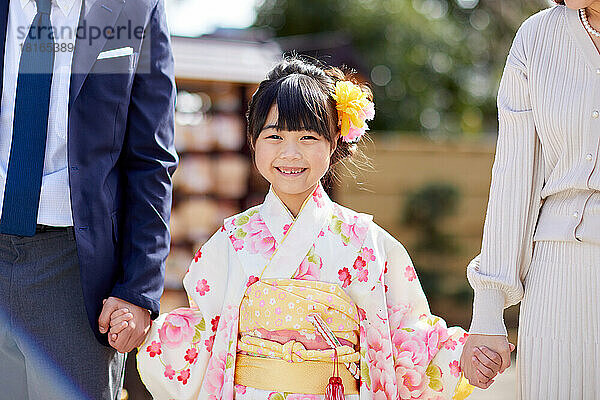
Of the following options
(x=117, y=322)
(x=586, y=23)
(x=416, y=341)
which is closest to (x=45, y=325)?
(x=117, y=322)

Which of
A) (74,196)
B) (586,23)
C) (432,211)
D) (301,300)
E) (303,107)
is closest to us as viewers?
(586,23)

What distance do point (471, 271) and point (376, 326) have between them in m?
0.44

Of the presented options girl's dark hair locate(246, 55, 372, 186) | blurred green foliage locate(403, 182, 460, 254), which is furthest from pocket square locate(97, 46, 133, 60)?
blurred green foliage locate(403, 182, 460, 254)

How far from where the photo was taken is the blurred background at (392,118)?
7.77 m

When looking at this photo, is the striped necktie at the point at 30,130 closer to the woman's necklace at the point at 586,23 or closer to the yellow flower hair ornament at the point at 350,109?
the yellow flower hair ornament at the point at 350,109

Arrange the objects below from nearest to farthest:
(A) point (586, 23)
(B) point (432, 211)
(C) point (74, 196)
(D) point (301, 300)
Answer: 1. (A) point (586, 23)
2. (C) point (74, 196)
3. (D) point (301, 300)
4. (B) point (432, 211)

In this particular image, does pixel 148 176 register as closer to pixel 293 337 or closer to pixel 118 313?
pixel 118 313

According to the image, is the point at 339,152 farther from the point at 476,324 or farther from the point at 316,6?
the point at 316,6

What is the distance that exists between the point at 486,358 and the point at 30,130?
1.36 m

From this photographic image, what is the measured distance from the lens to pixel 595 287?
79.0 inches

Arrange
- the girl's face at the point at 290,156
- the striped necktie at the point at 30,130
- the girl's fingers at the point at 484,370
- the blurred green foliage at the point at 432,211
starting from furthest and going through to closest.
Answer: the blurred green foliage at the point at 432,211 < the girl's face at the point at 290,156 < the striped necktie at the point at 30,130 < the girl's fingers at the point at 484,370

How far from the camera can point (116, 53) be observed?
2.51 m

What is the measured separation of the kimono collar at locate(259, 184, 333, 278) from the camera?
255cm

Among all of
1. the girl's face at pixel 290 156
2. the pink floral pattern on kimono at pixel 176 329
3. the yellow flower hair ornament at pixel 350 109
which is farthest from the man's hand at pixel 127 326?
the yellow flower hair ornament at pixel 350 109
